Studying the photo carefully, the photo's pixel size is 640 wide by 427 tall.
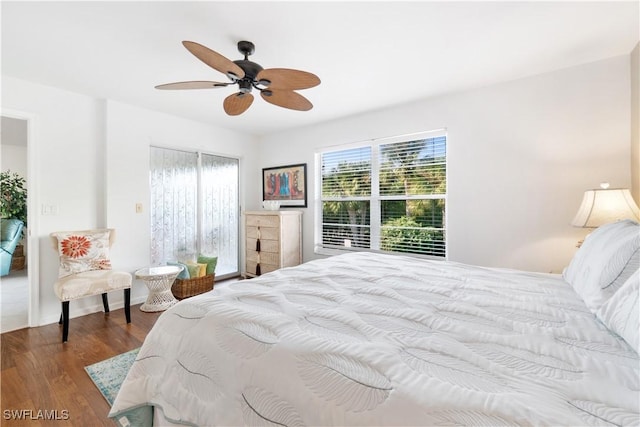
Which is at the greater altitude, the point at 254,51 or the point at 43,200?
the point at 254,51

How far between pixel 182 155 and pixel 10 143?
13.2 feet

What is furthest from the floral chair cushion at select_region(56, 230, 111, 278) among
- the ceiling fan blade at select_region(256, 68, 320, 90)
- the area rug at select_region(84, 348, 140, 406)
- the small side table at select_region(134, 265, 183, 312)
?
the ceiling fan blade at select_region(256, 68, 320, 90)

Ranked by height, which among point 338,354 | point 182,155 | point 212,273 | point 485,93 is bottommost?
point 212,273

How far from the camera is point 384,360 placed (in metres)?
0.80

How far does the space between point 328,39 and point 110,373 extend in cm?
291

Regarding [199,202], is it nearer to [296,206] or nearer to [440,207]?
[296,206]

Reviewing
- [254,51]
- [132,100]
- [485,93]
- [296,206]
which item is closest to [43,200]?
[132,100]

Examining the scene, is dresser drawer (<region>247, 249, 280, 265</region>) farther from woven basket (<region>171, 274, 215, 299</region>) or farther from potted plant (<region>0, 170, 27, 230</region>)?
potted plant (<region>0, 170, 27, 230</region>)

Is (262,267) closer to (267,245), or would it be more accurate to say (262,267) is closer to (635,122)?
(267,245)

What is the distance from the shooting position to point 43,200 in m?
2.88

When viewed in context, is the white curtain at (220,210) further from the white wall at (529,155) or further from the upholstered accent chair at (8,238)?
Result: the upholstered accent chair at (8,238)

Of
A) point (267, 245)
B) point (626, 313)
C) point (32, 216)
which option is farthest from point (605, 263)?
point (32, 216)

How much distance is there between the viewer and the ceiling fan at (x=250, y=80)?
5.81 feet

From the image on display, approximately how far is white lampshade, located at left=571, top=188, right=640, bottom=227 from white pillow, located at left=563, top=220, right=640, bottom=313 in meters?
0.74
